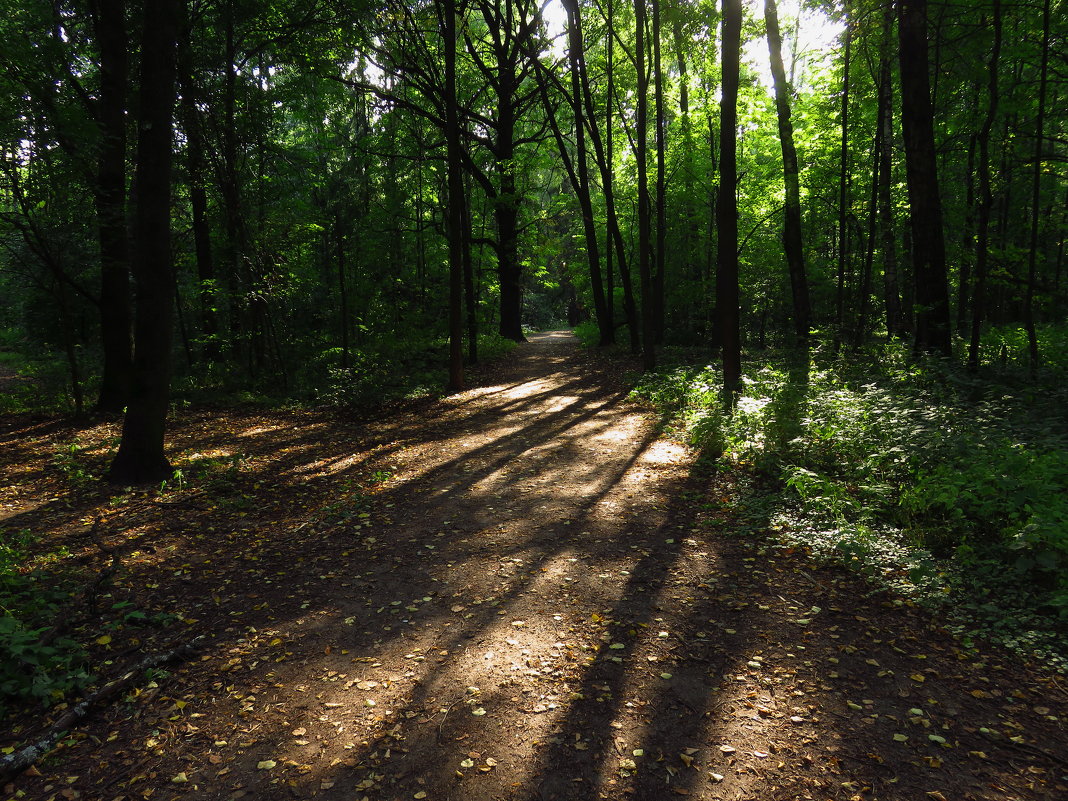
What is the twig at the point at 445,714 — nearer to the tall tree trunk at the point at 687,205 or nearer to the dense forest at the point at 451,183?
the dense forest at the point at 451,183

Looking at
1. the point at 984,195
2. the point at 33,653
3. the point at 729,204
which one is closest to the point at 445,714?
the point at 33,653

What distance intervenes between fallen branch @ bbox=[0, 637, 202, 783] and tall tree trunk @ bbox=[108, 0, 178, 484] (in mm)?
4722

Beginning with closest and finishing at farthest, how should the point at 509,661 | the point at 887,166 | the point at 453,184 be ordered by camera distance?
the point at 509,661, the point at 887,166, the point at 453,184

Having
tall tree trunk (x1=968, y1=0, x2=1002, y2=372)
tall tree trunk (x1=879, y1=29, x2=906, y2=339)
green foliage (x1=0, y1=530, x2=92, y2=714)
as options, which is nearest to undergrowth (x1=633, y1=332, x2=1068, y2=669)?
tall tree trunk (x1=968, y1=0, x2=1002, y2=372)

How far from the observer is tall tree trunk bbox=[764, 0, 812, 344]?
14586mm

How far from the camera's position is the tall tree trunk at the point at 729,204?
386 inches

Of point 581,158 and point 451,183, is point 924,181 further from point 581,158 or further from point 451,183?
point 581,158

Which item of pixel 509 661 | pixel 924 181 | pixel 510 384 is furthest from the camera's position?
pixel 510 384

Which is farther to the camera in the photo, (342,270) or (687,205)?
(687,205)

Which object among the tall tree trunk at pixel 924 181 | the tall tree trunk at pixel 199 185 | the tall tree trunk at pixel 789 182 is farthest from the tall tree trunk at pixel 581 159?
the tall tree trunk at pixel 199 185

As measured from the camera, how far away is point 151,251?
738 cm

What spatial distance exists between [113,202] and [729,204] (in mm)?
12131

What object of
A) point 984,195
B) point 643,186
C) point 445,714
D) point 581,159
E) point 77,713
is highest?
point 581,159

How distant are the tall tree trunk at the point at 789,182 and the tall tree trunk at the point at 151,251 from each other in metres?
13.9
